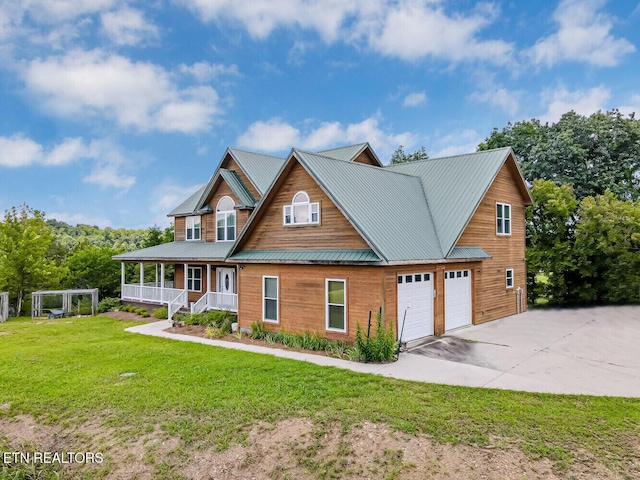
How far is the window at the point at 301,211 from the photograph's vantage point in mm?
14272

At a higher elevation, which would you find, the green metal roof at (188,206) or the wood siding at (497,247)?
the green metal roof at (188,206)

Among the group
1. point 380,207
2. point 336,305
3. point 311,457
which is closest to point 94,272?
point 336,305

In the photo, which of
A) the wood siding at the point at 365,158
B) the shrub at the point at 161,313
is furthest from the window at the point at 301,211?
the shrub at the point at 161,313

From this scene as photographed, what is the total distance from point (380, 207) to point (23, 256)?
888 inches

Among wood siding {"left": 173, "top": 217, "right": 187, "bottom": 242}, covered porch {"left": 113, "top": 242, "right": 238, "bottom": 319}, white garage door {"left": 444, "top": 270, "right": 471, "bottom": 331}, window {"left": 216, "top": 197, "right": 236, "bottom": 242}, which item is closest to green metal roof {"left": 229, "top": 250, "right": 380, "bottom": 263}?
white garage door {"left": 444, "top": 270, "right": 471, "bottom": 331}

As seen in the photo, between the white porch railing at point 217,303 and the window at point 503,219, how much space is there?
12.3 meters

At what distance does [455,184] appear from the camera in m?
17.7

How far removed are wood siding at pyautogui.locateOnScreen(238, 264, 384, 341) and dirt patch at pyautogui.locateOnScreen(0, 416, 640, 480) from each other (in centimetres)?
552

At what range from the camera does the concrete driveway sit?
9250 millimetres

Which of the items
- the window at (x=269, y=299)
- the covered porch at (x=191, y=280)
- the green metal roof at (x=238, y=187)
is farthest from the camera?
the green metal roof at (x=238, y=187)

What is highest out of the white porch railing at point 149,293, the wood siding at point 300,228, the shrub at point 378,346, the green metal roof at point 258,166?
the green metal roof at point 258,166

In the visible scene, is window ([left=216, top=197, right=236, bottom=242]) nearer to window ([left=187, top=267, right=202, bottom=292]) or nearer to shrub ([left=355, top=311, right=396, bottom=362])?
window ([left=187, top=267, right=202, bottom=292])

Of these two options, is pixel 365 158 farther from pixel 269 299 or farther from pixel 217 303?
pixel 269 299

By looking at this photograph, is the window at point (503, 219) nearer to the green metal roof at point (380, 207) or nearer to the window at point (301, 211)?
the green metal roof at point (380, 207)
